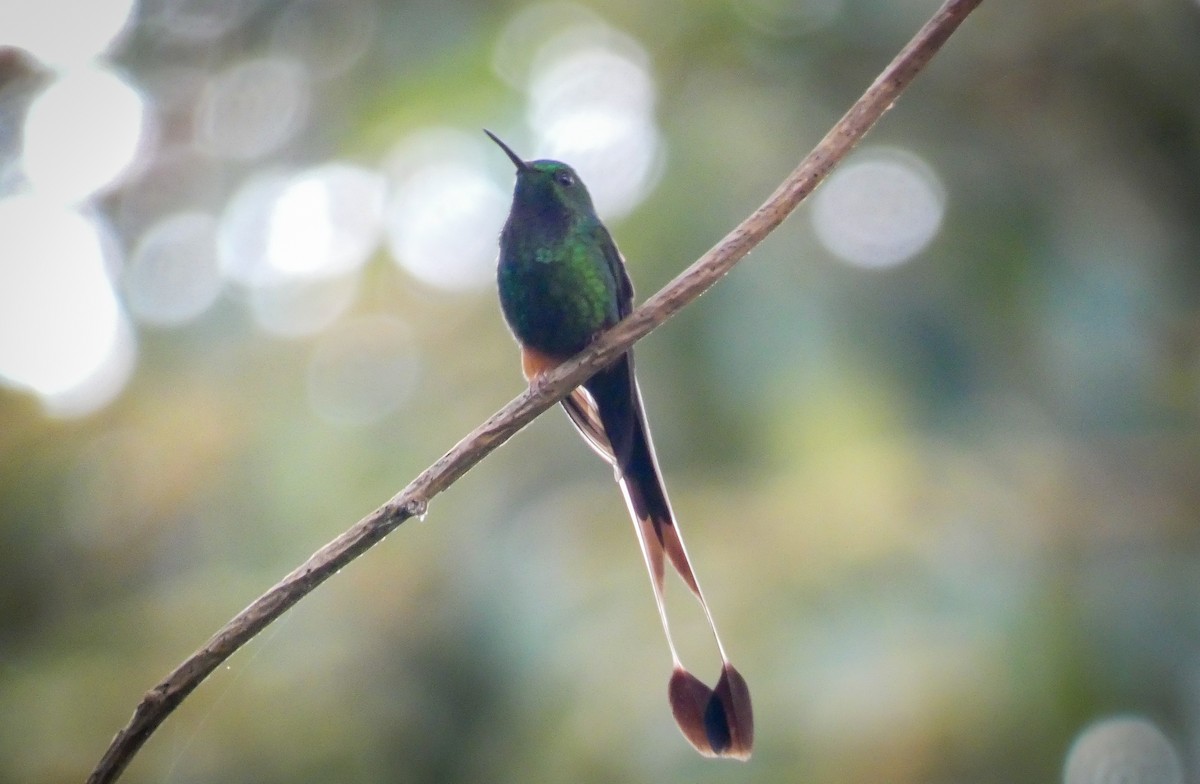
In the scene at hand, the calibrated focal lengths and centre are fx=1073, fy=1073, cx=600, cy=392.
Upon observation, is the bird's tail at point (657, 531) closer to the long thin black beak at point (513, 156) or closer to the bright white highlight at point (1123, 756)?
the long thin black beak at point (513, 156)

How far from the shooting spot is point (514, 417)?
1985mm

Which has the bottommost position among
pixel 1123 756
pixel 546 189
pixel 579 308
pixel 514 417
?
pixel 1123 756

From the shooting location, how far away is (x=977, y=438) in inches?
201

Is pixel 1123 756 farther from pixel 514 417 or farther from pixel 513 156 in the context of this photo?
pixel 514 417

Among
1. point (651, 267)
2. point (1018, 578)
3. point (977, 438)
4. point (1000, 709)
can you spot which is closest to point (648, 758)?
point (1000, 709)

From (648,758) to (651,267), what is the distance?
2.62 meters

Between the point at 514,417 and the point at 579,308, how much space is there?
3.70 feet

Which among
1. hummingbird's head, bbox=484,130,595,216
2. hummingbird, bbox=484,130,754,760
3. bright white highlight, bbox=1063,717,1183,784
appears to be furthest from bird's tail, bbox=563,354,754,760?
bright white highlight, bbox=1063,717,1183,784

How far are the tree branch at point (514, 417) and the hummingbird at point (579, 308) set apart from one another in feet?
2.39

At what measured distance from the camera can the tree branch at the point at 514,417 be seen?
5.16 ft

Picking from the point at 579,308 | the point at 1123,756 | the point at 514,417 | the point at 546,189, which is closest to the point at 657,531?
the point at 579,308

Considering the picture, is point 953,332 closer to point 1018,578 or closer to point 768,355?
point 768,355

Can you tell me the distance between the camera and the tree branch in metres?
1.57

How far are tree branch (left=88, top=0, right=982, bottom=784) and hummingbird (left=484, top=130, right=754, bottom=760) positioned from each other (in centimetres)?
73
